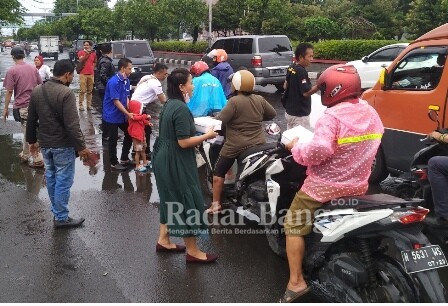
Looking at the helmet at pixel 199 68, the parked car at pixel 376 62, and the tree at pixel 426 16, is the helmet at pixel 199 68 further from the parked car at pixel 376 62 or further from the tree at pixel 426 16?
the tree at pixel 426 16

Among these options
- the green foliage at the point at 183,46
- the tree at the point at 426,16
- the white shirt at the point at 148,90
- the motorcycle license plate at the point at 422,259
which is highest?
the tree at the point at 426,16

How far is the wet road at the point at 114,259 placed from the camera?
4.11m

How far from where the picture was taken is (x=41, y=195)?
22.2 ft

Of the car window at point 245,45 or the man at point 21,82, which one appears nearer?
the man at point 21,82

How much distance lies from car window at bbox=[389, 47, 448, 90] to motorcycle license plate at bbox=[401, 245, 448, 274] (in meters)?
3.04

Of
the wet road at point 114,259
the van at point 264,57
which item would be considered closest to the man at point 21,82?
the wet road at point 114,259

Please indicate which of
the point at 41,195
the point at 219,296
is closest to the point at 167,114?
the point at 219,296

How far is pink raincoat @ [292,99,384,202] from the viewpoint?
340 centimetres

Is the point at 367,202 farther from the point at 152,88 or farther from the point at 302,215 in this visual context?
the point at 152,88

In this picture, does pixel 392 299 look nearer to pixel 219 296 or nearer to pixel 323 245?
pixel 323 245

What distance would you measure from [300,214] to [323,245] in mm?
268

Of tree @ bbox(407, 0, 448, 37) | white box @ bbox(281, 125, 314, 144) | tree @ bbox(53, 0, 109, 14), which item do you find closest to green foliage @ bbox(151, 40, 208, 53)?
tree @ bbox(407, 0, 448, 37)

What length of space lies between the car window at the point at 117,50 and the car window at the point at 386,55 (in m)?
8.60

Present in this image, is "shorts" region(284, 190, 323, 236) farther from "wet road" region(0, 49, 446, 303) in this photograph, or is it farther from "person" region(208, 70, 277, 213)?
"person" region(208, 70, 277, 213)
